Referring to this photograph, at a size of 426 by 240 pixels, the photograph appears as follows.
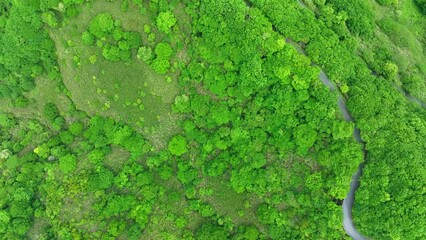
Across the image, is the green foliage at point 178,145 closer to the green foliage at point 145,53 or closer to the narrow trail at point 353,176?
the green foliage at point 145,53

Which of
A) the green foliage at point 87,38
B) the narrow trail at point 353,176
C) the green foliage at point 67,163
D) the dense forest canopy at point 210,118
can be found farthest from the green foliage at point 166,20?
the green foliage at point 67,163

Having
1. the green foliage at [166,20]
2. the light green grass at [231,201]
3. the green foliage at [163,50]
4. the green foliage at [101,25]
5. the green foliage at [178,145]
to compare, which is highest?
the green foliage at [166,20]

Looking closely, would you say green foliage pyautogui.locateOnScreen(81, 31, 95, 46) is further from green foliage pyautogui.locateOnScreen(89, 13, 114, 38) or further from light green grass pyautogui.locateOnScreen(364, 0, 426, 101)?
light green grass pyautogui.locateOnScreen(364, 0, 426, 101)

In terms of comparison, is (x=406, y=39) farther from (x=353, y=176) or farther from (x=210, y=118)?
(x=210, y=118)

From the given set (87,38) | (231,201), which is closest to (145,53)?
(87,38)

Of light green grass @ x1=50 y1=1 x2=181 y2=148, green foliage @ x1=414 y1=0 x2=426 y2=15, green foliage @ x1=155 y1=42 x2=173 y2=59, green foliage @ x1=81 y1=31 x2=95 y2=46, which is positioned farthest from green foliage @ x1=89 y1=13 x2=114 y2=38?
green foliage @ x1=414 y1=0 x2=426 y2=15

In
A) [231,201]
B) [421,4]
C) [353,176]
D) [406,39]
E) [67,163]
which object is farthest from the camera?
[421,4]
